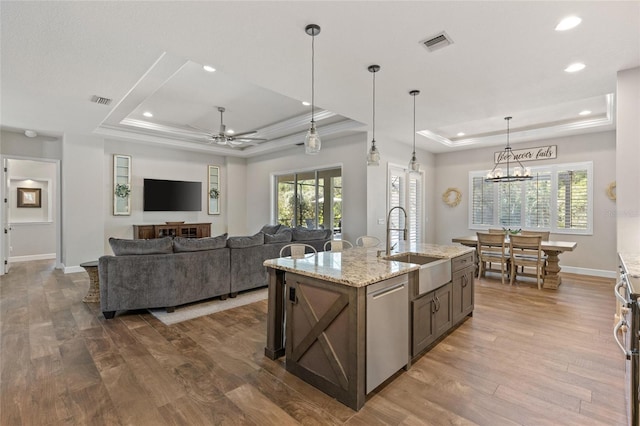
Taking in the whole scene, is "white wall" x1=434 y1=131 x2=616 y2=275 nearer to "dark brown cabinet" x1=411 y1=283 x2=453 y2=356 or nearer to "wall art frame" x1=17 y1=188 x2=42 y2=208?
"dark brown cabinet" x1=411 y1=283 x2=453 y2=356

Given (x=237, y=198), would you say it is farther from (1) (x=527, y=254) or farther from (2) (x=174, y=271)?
(1) (x=527, y=254)

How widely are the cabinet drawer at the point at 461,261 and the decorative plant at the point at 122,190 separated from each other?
7.24 m

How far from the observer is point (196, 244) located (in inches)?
164

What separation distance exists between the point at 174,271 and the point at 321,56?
314 cm

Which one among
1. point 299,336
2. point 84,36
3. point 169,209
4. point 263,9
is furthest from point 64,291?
point 263,9

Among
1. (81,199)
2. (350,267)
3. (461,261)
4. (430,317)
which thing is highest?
(81,199)

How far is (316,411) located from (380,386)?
0.57 meters

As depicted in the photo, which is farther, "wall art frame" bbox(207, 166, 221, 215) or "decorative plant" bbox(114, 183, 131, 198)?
"wall art frame" bbox(207, 166, 221, 215)

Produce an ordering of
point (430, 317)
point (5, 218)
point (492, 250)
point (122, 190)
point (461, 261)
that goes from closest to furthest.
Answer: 1. point (430, 317)
2. point (461, 261)
3. point (492, 250)
4. point (5, 218)
5. point (122, 190)

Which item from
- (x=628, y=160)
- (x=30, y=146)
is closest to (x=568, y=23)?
(x=628, y=160)

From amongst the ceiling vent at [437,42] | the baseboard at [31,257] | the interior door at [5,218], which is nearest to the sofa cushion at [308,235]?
the ceiling vent at [437,42]

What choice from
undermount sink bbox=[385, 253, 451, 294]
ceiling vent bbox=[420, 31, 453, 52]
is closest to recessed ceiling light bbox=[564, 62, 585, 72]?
ceiling vent bbox=[420, 31, 453, 52]

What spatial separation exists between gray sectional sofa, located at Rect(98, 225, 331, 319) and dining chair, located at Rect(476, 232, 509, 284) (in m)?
4.00

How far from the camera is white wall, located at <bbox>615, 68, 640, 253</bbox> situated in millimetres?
3146
